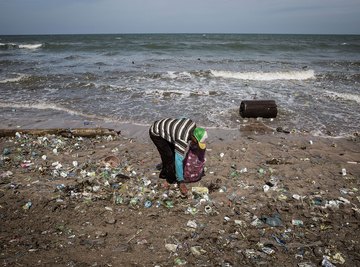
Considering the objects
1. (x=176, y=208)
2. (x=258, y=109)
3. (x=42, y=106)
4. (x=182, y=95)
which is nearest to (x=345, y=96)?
(x=258, y=109)

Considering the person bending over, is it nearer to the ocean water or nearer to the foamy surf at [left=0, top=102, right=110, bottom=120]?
the ocean water

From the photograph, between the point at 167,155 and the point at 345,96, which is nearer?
the point at 167,155

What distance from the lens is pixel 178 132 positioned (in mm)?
3971

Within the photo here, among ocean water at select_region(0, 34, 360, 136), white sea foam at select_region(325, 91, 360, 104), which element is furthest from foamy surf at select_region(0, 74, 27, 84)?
white sea foam at select_region(325, 91, 360, 104)

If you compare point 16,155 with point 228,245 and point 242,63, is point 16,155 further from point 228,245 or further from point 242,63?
point 242,63

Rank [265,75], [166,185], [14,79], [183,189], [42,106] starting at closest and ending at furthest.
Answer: [183,189], [166,185], [42,106], [14,79], [265,75]

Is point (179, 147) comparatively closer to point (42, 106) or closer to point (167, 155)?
point (167, 155)

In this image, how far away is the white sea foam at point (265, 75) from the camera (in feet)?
50.0

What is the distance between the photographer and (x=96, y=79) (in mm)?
14133

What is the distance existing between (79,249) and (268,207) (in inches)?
104

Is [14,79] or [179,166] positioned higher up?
[14,79]

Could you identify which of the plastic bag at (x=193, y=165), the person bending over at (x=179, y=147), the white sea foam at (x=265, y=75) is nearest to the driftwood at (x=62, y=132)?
the person bending over at (x=179, y=147)

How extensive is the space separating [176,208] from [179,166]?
0.62m

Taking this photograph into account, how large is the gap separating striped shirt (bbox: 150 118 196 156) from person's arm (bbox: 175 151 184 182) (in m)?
0.07
